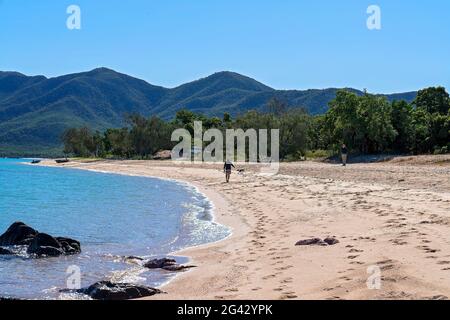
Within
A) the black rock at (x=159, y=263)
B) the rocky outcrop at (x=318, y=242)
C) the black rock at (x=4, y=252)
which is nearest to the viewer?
the black rock at (x=159, y=263)

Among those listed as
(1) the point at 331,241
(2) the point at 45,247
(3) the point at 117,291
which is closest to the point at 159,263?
(3) the point at 117,291

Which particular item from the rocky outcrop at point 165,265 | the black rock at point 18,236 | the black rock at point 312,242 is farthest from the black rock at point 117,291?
the black rock at point 18,236

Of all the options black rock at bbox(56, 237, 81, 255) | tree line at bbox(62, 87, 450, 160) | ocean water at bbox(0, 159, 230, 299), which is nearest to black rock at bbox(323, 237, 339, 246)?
ocean water at bbox(0, 159, 230, 299)

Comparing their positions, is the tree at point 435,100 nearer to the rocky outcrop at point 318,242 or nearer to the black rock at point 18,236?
the rocky outcrop at point 318,242

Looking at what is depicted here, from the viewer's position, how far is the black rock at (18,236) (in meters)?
15.8

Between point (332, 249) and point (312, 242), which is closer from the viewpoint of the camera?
point (332, 249)

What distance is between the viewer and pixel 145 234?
18.4m

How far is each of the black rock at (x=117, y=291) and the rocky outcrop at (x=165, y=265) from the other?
244 cm

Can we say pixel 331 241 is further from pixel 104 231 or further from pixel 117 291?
pixel 104 231

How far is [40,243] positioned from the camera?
1465cm

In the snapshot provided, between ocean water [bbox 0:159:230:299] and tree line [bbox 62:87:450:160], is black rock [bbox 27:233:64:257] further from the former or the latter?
tree line [bbox 62:87:450:160]

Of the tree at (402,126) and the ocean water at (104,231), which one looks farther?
the tree at (402,126)

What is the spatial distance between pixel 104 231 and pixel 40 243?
16.2ft

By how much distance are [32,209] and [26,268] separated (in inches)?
673
